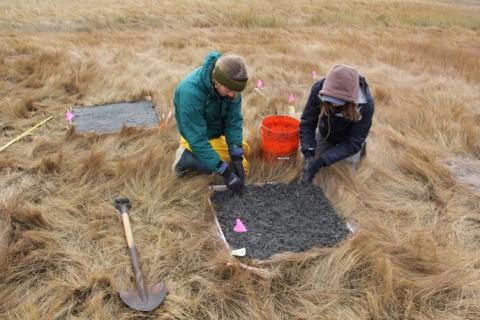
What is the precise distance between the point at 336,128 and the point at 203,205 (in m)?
1.28

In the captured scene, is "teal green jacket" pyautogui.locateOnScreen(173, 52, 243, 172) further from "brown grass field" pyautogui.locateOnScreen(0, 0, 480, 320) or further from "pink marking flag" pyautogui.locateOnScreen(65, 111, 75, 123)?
"pink marking flag" pyautogui.locateOnScreen(65, 111, 75, 123)

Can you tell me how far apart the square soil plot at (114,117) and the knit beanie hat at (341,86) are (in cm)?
219

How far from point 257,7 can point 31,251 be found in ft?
42.0

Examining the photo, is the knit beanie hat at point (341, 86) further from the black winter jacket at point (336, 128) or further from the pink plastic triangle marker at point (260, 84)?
the pink plastic triangle marker at point (260, 84)

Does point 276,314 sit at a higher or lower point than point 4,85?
lower

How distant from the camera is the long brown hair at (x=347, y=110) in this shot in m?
3.02

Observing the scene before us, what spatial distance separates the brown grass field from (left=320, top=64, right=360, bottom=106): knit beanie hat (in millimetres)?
813

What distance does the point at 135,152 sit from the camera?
3848 mm

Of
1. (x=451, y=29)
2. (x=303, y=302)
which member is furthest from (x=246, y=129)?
(x=451, y=29)

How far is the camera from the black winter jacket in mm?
3307

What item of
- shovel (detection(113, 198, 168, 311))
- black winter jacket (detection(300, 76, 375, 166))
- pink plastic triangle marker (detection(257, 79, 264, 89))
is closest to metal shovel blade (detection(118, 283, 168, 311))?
shovel (detection(113, 198, 168, 311))

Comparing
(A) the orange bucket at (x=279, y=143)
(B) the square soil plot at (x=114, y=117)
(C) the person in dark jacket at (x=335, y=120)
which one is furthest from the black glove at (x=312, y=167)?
(B) the square soil plot at (x=114, y=117)

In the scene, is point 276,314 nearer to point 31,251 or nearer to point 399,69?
point 31,251

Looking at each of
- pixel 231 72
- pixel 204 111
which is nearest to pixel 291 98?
pixel 204 111
